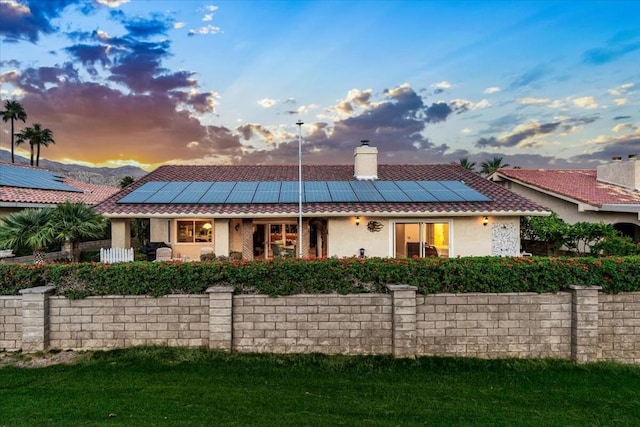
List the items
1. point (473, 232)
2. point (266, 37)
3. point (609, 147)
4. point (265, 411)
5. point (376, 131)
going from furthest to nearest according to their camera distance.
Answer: point (609, 147) < point (376, 131) < point (266, 37) < point (473, 232) < point (265, 411)

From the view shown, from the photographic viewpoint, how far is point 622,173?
685 inches

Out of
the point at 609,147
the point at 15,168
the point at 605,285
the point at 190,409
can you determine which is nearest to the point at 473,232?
the point at 605,285

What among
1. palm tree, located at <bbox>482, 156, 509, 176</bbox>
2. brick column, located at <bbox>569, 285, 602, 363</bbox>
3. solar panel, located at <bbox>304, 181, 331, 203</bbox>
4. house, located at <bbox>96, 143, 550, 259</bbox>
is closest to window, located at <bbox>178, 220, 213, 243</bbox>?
house, located at <bbox>96, 143, 550, 259</bbox>

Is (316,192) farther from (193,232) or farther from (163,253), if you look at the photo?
(163,253)

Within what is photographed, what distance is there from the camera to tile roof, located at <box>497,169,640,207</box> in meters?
15.4

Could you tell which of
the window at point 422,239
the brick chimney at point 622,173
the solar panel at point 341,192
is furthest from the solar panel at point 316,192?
the brick chimney at point 622,173

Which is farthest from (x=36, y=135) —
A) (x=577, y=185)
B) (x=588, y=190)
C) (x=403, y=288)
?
(x=588, y=190)

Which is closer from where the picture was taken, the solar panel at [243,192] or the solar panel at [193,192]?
the solar panel at [193,192]

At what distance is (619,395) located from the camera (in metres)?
5.03

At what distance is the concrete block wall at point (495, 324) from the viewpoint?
6230 millimetres

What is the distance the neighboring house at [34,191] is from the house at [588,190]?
957 inches

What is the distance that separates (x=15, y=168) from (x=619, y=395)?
1041 inches

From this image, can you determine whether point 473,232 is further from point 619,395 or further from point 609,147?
point 609,147

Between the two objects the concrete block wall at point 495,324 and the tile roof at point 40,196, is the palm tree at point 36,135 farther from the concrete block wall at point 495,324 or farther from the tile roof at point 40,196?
the concrete block wall at point 495,324
